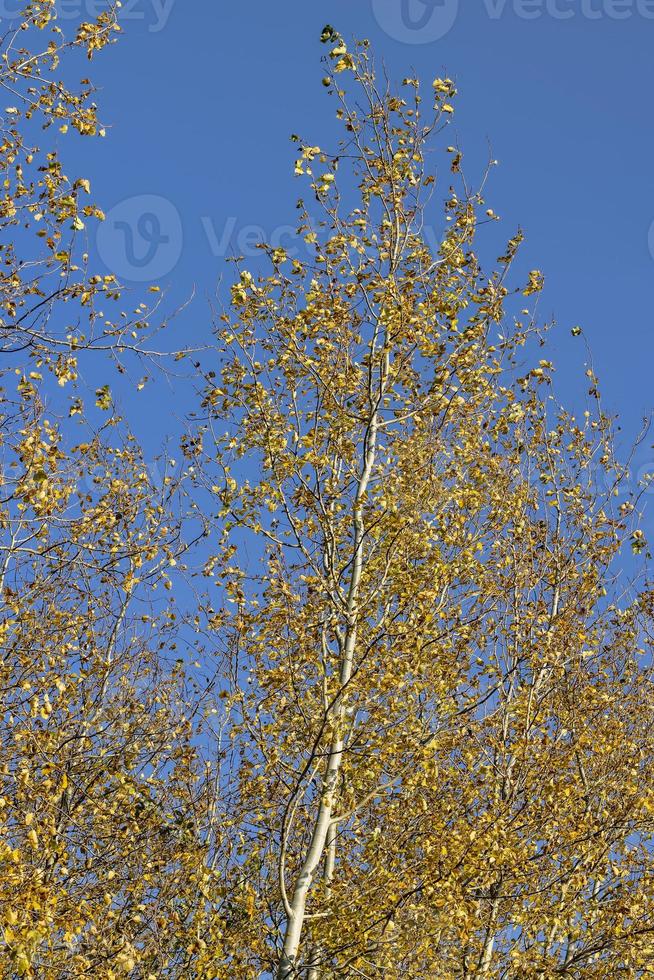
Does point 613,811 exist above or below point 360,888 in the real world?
above

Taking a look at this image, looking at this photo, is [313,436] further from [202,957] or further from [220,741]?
[202,957]

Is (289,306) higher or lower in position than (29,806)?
higher

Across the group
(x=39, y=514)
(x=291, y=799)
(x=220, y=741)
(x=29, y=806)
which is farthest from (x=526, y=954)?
(x=39, y=514)

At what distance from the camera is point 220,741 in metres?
Result: 13.4

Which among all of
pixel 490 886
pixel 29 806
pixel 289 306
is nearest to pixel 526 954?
pixel 490 886

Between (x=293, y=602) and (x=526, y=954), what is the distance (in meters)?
4.83

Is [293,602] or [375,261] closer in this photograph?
[293,602]

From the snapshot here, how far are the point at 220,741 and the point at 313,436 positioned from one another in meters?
4.25

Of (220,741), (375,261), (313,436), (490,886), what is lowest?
(490,886)

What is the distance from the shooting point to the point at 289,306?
1327 cm

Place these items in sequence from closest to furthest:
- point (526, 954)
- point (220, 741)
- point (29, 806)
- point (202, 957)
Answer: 1. point (202, 957)
2. point (526, 954)
3. point (29, 806)
4. point (220, 741)

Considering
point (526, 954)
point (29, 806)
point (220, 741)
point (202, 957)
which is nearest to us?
point (202, 957)

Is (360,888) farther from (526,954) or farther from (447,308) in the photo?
(447,308)

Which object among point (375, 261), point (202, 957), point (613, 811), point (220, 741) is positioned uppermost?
point (375, 261)
